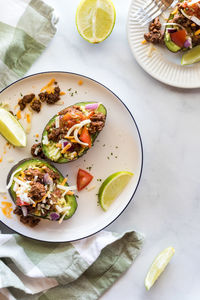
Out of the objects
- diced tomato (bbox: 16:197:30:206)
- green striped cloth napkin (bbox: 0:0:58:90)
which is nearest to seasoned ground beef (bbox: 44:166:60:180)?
diced tomato (bbox: 16:197:30:206)

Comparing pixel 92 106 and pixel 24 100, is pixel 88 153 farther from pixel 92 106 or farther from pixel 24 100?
pixel 24 100

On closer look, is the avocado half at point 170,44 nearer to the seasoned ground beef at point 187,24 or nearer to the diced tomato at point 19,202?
the seasoned ground beef at point 187,24

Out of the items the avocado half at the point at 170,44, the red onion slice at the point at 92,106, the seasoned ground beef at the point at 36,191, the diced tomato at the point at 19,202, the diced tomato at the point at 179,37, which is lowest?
the diced tomato at the point at 19,202

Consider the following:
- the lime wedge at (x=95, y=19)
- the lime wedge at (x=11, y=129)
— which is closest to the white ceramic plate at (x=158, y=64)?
the lime wedge at (x=95, y=19)

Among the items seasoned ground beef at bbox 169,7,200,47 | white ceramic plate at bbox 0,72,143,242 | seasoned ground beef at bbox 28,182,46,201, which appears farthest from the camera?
white ceramic plate at bbox 0,72,143,242

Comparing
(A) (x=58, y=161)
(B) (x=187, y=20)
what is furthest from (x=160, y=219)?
(B) (x=187, y=20)

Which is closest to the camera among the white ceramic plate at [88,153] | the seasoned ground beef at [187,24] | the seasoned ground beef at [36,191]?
the seasoned ground beef at [36,191]

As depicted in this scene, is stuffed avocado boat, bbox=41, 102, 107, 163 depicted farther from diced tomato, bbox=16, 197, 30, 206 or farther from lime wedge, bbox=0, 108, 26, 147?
diced tomato, bbox=16, 197, 30, 206
